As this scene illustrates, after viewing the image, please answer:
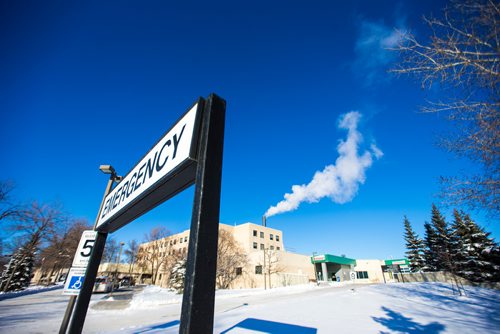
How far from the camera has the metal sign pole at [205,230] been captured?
3.70 ft

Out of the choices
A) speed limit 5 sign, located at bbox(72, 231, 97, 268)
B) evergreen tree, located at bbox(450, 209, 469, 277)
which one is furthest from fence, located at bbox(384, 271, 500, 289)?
speed limit 5 sign, located at bbox(72, 231, 97, 268)

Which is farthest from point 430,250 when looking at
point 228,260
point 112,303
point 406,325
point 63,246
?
point 63,246

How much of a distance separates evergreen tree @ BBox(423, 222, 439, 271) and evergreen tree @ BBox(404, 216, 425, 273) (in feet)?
3.27

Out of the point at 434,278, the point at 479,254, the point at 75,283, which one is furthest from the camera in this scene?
the point at 434,278

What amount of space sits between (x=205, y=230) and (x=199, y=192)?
0.80 ft

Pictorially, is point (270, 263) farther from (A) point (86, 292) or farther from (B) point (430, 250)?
(A) point (86, 292)

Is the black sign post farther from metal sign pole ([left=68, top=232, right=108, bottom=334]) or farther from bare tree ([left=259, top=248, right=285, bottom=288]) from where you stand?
bare tree ([left=259, top=248, right=285, bottom=288])

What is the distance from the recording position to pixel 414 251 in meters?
40.3

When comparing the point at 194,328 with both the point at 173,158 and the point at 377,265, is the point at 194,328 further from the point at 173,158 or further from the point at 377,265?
the point at 377,265

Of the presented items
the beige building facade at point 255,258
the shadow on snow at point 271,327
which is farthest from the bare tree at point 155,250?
the shadow on snow at point 271,327

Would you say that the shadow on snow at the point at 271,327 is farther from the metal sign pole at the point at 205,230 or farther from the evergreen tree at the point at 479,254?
the evergreen tree at the point at 479,254

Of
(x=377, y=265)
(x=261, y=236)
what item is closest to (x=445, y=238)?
(x=377, y=265)

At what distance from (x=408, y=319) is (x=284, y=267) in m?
34.0

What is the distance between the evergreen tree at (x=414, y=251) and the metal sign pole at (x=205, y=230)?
50292 mm
